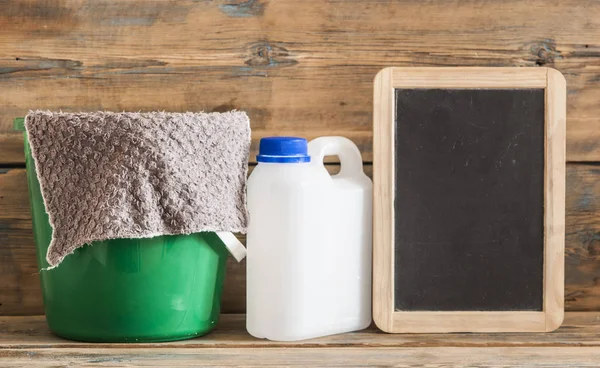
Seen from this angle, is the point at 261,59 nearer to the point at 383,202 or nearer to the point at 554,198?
the point at 383,202

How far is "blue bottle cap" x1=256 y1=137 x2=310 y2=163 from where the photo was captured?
38.8 inches

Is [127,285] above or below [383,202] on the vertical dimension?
below

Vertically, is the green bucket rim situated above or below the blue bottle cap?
above

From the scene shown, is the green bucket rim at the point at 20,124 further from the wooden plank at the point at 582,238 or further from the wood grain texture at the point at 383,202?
the wooden plank at the point at 582,238

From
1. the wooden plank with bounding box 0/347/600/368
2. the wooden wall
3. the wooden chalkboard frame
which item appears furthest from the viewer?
the wooden wall

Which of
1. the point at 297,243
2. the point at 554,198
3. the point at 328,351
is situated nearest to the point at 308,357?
the point at 328,351

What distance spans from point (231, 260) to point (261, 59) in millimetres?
299

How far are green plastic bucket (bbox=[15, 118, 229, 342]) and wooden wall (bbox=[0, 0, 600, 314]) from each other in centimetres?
18

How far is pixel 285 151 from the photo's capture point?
3.23 feet

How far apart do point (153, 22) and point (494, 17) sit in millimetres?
498

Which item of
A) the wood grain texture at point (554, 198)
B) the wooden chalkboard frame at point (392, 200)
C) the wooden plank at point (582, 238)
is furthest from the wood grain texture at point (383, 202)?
the wooden plank at point (582, 238)

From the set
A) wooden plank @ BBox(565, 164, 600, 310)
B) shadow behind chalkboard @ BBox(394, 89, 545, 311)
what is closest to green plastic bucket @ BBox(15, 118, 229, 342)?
shadow behind chalkboard @ BBox(394, 89, 545, 311)

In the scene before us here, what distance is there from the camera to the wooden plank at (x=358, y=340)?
973 mm

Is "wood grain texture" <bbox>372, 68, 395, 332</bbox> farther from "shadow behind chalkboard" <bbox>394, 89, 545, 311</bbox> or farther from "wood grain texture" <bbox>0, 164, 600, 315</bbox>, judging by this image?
"wood grain texture" <bbox>0, 164, 600, 315</bbox>
